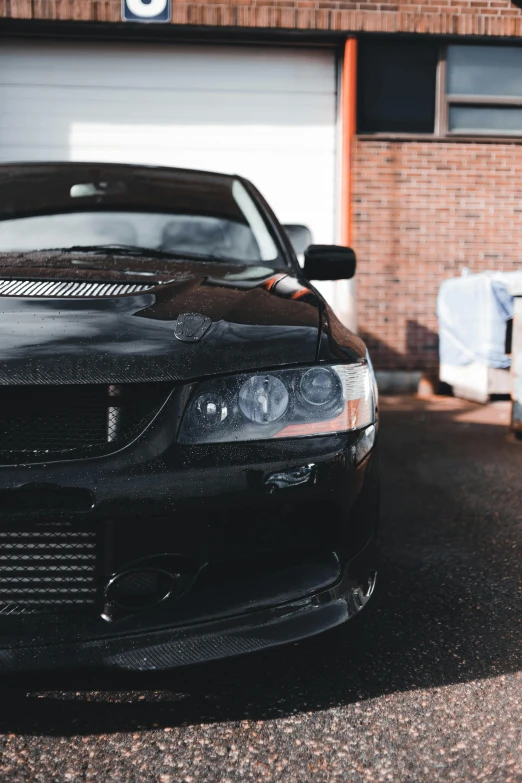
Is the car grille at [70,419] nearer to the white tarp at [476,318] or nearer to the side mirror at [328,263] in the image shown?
the side mirror at [328,263]

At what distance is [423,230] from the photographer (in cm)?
842

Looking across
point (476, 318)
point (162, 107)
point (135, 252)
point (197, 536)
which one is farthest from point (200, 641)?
point (162, 107)

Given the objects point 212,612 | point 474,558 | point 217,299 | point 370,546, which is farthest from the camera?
point 474,558

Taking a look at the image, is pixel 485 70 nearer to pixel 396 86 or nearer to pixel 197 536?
pixel 396 86

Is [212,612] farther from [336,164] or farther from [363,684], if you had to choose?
[336,164]

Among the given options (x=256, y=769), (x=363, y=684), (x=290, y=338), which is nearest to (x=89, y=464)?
(x=290, y=338)

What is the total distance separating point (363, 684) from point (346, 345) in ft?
2.71

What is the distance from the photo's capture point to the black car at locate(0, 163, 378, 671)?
1648 mm

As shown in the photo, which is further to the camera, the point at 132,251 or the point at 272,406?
the point at 132,251

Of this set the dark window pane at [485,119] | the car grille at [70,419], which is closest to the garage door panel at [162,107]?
the dark window pane at [485,119]

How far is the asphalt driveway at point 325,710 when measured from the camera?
63.4 inches

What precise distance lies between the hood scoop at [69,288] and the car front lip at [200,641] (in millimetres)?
853

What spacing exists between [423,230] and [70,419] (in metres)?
7.24

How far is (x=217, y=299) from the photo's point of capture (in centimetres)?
211
